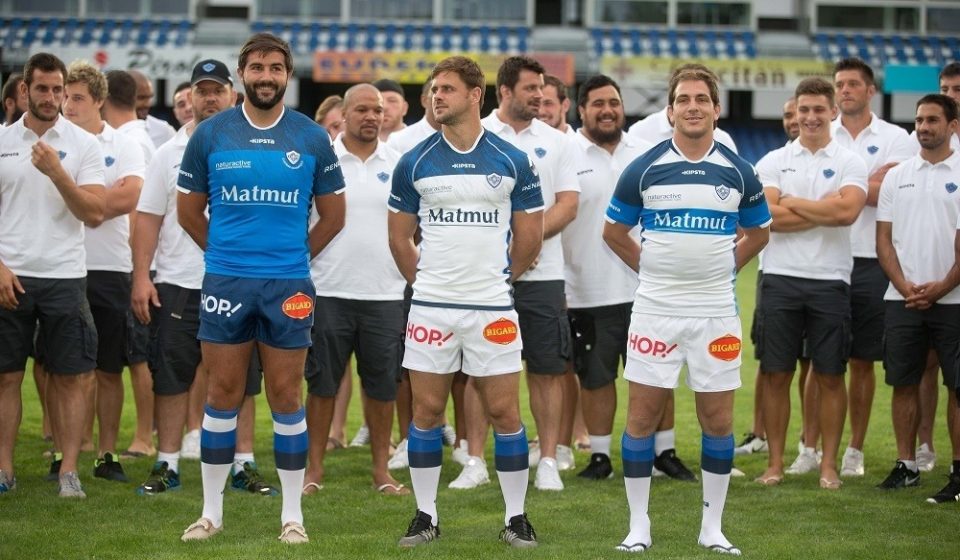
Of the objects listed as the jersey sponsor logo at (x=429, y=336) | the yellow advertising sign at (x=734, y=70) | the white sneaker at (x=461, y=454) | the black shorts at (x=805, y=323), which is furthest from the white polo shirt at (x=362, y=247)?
the yellow advertising sign at (x=734, y=70)

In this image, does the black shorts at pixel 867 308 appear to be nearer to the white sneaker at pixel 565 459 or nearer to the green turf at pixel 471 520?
the green turf at pixel 471 520

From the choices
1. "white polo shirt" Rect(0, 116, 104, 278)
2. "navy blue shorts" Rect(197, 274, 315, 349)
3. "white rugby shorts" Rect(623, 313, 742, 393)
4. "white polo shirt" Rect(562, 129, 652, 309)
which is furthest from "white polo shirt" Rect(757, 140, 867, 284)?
"white polo shirt" Rect(0, 116, 104, 278)

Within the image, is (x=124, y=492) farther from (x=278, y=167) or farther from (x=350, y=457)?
(x=278, y=167)

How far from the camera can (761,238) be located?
20.8 feet

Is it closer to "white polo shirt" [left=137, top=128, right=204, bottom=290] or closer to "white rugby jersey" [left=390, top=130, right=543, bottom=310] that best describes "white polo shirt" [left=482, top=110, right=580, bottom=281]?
"white rugby jersey" [left=390, top=130, right=543, bottom=310]

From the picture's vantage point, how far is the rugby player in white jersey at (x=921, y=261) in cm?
769

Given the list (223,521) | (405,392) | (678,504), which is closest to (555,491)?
(678,504)

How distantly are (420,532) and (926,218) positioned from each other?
3.80 m

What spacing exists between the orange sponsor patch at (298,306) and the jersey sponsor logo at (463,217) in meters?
0.72

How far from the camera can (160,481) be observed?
24.4 ft

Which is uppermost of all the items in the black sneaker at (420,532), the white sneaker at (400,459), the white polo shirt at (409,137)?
the white polo shirt at (409,137)

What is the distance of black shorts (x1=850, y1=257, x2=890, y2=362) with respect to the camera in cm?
835

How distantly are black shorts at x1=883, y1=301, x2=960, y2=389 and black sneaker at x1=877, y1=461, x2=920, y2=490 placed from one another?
0.52 meters

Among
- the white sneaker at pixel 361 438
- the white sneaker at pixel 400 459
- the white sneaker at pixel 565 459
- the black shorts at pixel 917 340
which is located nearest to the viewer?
the black shorts at pixel 917 340
